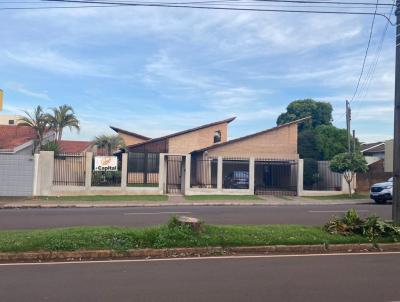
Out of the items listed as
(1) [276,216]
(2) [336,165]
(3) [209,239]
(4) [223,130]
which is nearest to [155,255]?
(3) [209,239]

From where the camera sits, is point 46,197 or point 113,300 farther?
point 46,197

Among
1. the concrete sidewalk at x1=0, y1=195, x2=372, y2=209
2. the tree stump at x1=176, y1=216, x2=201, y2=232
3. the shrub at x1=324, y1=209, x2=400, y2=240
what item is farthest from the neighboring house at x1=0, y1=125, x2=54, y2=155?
the shrub at x1=324, y1=209, x2=400, y2=240

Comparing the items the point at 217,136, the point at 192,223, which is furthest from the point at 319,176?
the point at 192,223

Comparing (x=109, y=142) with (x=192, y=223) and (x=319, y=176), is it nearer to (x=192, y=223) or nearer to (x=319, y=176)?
(x=319, y=176)

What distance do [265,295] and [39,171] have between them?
74.4ft

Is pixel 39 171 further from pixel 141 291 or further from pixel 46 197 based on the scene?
pixel 141 291

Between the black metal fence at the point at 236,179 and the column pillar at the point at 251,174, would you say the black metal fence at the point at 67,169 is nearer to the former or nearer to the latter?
the black metal fence at the point at 236,179

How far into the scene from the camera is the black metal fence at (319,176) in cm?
3238

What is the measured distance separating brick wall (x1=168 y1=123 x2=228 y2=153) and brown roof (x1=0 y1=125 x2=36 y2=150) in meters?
11.4

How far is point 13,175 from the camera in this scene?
2630cm

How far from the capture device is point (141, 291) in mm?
6336

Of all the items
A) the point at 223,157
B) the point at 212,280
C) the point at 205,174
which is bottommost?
the point at 212,280

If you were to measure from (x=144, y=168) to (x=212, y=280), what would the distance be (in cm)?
2553

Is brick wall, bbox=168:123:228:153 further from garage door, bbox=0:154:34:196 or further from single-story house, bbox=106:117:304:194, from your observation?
garage door, bbox=0:154:34:196
